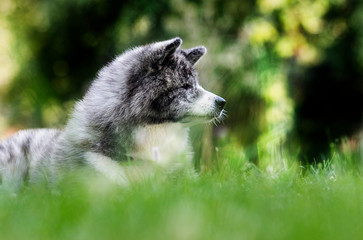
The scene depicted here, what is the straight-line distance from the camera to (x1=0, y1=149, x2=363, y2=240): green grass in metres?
2.00

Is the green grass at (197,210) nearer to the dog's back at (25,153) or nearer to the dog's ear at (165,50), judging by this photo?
the dog's back at (25,153)

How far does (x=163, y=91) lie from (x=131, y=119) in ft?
1.02

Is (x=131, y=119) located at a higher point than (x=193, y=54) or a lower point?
lower

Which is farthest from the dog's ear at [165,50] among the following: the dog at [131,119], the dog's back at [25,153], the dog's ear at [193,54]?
the dog's back at [25,153]

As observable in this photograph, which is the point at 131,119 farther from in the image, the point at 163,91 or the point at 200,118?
the point at 200,118

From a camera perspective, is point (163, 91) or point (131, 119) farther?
point (163, 91)

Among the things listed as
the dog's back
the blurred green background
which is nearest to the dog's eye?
the dog's back

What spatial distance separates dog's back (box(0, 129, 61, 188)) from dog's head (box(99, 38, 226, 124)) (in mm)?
691

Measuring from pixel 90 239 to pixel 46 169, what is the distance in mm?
1900

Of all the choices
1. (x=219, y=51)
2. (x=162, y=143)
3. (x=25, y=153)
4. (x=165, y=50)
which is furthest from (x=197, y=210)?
(x=219, y=51)

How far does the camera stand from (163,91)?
3811 millimetres

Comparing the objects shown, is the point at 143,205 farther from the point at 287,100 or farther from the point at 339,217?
the point at 287,100

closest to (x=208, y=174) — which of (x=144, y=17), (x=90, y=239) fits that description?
(x=90, y=239)

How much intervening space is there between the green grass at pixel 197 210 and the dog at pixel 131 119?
0.51 metres
